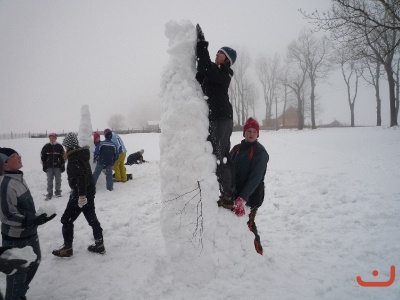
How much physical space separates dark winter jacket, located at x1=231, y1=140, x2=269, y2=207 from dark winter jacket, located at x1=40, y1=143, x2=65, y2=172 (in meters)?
6.51

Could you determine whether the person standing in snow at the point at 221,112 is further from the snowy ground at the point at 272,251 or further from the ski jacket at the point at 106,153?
Result: the ski jacket at the point at 106,153

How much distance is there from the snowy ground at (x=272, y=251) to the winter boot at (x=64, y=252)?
0.09 meters

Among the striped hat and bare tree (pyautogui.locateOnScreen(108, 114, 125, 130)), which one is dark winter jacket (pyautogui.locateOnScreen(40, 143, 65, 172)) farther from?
bare tree (pyautogui.locateOnScreen(108, 114, 125, 130))

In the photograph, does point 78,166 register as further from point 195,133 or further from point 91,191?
point 195,133

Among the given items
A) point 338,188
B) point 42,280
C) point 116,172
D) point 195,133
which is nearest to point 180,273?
point 195,133

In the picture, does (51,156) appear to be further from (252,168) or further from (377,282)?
(377,282)

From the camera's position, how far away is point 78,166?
13.0ft

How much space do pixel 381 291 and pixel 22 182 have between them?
184 inches

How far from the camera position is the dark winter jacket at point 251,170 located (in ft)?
10.9

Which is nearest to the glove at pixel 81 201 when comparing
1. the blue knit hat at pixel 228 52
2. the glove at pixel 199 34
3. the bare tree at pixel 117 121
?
the glove at pixel 199 34

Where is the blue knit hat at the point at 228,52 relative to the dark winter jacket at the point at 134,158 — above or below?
above

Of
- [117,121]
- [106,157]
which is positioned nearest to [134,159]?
[106,157]

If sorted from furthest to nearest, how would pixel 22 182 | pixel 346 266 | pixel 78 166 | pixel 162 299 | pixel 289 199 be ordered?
pixel 289 199 < pixel 78 166 < pixel 346 266 < pixel 22 182 < pixel 162 299

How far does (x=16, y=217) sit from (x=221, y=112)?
110 inches
